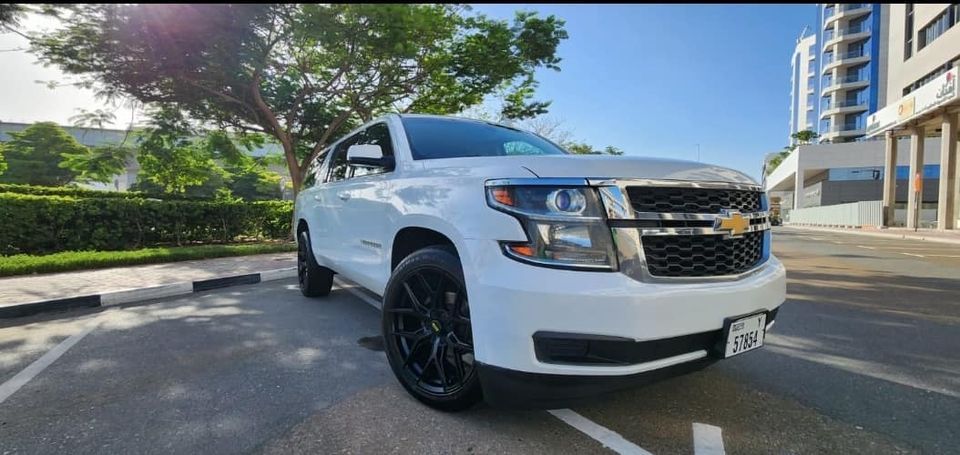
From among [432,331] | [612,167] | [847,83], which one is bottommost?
[432,331]

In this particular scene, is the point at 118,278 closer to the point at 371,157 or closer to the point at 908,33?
the point at 371,157

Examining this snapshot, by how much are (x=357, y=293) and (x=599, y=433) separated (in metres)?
4.22

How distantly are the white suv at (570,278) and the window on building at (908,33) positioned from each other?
129 feet

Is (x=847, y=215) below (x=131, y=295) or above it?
above

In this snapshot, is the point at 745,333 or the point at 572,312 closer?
the point at 572,312

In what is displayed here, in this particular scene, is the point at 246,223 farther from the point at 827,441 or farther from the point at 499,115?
the point at 827,441

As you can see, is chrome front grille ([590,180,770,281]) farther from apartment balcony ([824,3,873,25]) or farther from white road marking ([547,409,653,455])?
apartment balcony ([824,3,873,25])

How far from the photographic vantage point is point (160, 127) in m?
13.6

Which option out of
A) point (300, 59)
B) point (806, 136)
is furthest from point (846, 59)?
point (300, 59)

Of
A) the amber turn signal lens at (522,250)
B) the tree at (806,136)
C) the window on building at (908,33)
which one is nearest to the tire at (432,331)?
the amber turn signal lens at (522,250)

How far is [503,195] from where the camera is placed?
226 centimetres

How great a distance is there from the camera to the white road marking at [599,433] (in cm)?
224

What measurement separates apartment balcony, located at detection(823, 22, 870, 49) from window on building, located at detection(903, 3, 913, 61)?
2981cm

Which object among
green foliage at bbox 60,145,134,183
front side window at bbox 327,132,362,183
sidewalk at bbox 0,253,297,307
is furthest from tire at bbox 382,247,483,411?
green foliage at bbox 60,145,134,183
